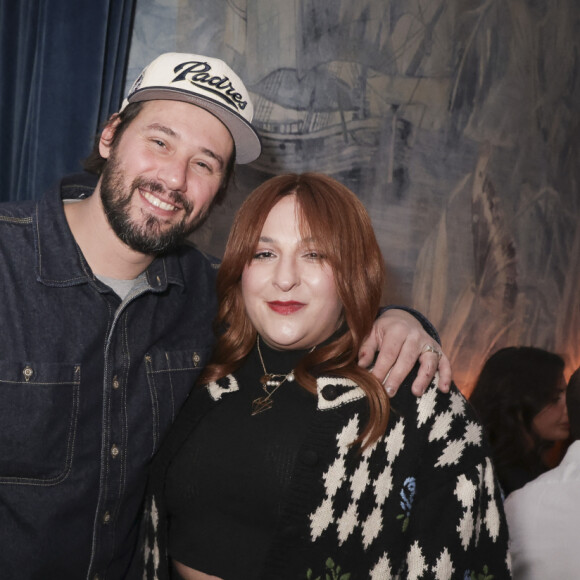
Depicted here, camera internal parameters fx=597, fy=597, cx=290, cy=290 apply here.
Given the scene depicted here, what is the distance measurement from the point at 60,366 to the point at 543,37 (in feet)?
14.5

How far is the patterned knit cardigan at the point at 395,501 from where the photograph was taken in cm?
151

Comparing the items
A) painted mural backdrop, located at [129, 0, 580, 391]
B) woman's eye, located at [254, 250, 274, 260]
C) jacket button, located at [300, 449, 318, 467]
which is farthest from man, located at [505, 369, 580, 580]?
painted mural backdrop, located at [129, 0, 580, 391]

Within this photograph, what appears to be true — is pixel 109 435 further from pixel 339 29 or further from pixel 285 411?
pixel 339 29

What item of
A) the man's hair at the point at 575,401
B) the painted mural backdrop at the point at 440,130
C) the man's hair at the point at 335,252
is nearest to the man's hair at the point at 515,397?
the painted mural backdrop at the point at 440,130

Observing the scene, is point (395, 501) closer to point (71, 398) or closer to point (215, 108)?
point (71, 398)

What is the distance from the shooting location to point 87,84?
2.32 m

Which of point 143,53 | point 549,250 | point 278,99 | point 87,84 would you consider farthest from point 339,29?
point 549,250

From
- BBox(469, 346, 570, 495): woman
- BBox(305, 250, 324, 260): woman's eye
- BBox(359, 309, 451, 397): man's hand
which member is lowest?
BBox(469, 346, 570, 495): woman

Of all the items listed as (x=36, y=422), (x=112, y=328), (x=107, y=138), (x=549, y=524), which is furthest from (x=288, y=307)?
(x=549, y=524)

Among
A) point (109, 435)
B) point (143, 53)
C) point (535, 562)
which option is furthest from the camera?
point (143, 53)

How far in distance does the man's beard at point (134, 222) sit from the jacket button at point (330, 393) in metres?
0.61

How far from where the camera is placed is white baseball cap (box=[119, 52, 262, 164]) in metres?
1.80

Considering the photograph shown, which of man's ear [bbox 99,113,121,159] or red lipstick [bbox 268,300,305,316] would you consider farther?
man's ear [bbox 99,113,121,159]

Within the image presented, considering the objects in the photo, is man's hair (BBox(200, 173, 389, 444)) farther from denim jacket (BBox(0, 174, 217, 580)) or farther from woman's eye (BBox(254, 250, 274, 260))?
denim jacket (BBox(0, 174, 217, 580))
